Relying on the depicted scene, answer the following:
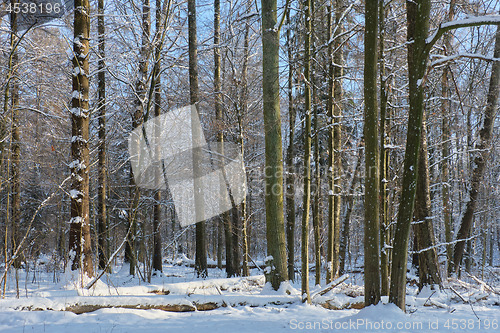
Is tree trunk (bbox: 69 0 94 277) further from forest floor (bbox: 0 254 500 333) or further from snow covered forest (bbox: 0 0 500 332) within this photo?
forest floor (bbox: 0 254 500 333)

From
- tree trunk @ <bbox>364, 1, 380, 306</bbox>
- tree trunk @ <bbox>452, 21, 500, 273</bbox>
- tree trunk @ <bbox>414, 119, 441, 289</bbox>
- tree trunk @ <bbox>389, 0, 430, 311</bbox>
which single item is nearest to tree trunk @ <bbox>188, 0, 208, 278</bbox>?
tree trunk @ <bbox>414, 119, 441, 289</bbox>

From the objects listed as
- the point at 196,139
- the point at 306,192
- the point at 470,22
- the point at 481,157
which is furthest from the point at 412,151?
the point at 196,139

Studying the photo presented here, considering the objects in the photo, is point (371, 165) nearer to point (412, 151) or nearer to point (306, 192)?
point (412, 151)

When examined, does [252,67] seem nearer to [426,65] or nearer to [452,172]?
[426,65]

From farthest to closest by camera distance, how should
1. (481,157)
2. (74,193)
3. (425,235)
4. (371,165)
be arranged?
(481,157) → (425,235) → (74,193) → (371,165)

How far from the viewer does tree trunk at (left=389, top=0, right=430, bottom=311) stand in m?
4.64

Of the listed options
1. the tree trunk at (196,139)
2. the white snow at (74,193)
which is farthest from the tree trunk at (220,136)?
the white snow at (74,193)

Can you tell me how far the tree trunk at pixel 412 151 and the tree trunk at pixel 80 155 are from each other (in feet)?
19.3

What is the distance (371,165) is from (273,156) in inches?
95.1

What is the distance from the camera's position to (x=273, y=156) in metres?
7.00

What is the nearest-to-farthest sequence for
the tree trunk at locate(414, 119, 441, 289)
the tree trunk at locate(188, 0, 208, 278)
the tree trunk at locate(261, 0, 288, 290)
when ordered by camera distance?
the tree trunk at locate(261, 0, 288, 290)
the tree trunk at locate(414, 119, 441, 289)
the tree trunk at locate(188, 0, 208, 278)

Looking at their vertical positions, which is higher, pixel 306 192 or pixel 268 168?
pixel 268 168

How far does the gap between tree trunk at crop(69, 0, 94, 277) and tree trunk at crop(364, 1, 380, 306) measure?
18.1 feet

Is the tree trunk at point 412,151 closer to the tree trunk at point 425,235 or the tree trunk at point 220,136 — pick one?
the tree trunk at point 425,235
